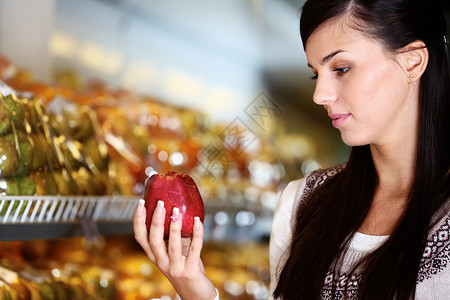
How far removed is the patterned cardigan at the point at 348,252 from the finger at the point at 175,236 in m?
0.34

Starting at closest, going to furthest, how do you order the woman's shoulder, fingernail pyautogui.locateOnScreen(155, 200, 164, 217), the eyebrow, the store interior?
fingernail pyautogui.locateOnScreen(155, 200, 164, 217), the eyebrow, the store interior, the woman's shoulder

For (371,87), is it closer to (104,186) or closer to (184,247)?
(184,247)

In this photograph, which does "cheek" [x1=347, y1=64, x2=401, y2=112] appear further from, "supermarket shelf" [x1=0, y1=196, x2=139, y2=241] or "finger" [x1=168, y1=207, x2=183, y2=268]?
"supermarket shelf" [x1=0, y1=196, x2=139, y2=241]

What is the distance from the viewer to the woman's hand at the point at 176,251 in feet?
3.47

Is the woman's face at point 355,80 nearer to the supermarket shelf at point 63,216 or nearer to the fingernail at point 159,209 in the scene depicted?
the fingernail at point 159,209

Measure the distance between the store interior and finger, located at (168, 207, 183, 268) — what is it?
0.30 m

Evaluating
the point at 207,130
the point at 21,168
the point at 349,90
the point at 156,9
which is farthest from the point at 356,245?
the point at 156,9

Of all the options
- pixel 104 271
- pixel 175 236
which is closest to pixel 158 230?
pixel 175 236

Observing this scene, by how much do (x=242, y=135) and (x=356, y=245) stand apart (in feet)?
3.81

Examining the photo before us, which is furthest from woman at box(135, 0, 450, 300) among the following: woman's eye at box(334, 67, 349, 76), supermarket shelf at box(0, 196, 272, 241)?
supermarket shelf at box(0, 196, 272, 241)

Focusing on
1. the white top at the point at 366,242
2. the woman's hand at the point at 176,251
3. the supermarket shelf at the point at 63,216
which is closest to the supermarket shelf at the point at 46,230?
the supermarket shelf at the point at 63,216

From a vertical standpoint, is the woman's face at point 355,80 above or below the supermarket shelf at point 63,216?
above

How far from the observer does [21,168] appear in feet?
3.84

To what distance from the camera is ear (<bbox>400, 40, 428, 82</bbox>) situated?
46.4 inches
